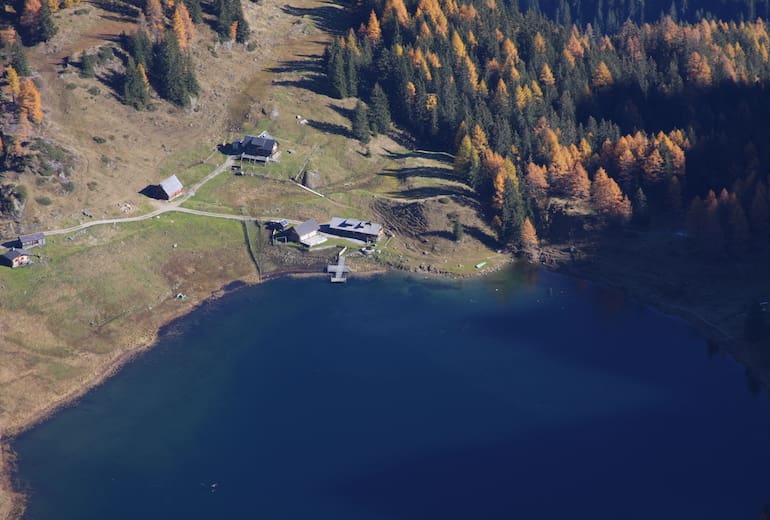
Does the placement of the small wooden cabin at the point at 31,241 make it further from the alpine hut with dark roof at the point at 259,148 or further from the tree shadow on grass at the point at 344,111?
the tree shadow on grass at the point at 344,111

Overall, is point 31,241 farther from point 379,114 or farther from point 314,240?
point 379,114

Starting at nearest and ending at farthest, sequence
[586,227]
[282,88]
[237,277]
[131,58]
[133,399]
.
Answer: [133,399]
[237,277]
[586,227]
[131,58]
[282,88]

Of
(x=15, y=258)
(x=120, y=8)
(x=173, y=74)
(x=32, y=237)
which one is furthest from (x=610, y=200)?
(x=120, y=8)

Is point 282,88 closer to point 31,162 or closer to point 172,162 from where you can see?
point 172,162

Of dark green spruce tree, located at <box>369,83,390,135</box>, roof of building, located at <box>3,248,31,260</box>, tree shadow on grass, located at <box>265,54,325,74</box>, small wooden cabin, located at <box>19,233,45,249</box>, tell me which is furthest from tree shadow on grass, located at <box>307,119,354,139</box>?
roof of building, located at <box>3,248,31,260</box>

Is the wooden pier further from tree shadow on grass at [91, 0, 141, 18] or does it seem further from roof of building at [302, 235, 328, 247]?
tree shadow on grass at [91, 0, 141, 18]

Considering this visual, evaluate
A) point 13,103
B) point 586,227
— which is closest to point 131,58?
point 13,103
